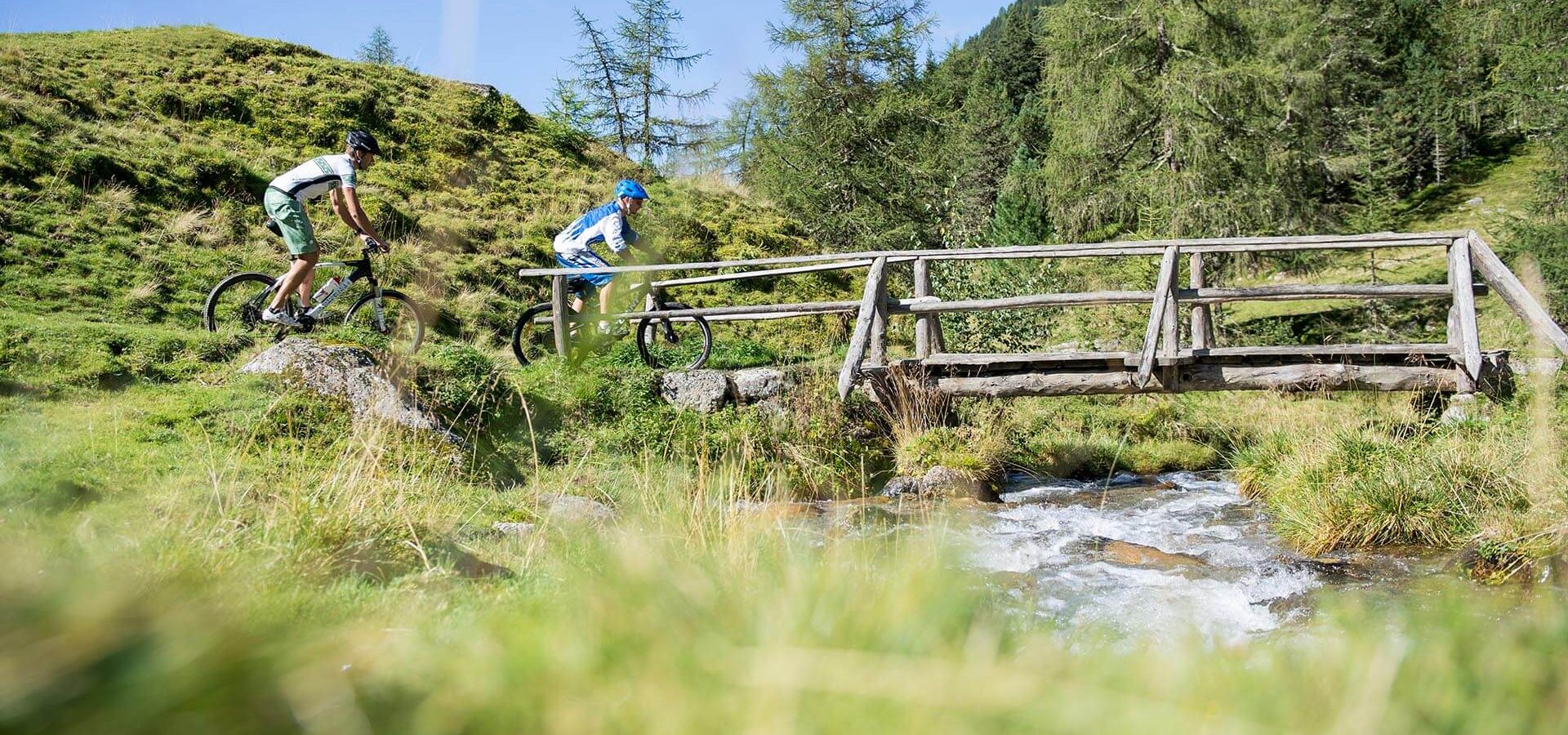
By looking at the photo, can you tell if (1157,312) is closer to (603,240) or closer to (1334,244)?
(1334,244)

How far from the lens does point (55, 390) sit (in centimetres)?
755

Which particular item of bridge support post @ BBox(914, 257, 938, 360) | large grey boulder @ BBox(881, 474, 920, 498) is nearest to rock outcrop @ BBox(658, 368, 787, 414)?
bridge support post @ BBox(914, 257, 938, 360)

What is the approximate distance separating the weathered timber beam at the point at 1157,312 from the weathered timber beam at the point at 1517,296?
8.53ft

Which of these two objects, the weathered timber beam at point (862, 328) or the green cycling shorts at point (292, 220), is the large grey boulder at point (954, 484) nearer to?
the weathered timber beam at point (862, 328)

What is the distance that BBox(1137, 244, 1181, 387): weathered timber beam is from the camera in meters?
9.62

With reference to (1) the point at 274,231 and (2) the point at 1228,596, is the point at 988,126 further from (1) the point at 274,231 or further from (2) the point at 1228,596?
(2) the point at 1228,596

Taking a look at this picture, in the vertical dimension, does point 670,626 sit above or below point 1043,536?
above

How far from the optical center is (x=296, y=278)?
30.8 ft

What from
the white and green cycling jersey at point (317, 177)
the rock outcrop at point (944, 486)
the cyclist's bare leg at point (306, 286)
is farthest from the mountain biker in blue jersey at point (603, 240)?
the rock outcrop at point (944, 486)

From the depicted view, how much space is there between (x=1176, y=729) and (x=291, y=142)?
2040 centimetres

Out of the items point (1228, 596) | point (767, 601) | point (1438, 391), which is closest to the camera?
point (767, 601)

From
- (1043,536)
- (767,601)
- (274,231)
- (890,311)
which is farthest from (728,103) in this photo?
(767,601)

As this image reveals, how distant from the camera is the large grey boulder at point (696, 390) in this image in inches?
422

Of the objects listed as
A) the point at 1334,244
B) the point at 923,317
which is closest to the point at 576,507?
the point at 923,317
